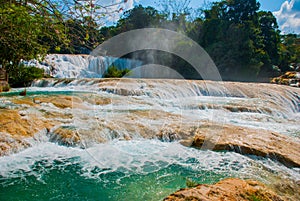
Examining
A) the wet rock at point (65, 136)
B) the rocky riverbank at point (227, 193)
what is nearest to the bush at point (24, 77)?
the wet rock at point (65, 136)

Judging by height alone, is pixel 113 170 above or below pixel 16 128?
below

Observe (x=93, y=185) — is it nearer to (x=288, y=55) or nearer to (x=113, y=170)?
(x=113, y=170)

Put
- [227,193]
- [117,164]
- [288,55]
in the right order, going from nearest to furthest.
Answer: [227,193] → [117,164] → [288,55]

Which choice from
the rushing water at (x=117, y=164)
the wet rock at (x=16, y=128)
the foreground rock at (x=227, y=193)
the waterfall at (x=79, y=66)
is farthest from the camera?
the waterfall at (x=79, y=66)

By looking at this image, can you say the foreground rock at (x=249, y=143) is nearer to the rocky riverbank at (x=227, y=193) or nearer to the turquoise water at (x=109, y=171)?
the turquoise water at (x=109, y=171)

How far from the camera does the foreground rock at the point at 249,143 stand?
3520 millimetres

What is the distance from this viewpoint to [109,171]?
3088 mm

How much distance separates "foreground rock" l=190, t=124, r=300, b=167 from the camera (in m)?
3.52

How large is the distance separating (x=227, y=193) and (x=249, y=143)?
7.85 feet

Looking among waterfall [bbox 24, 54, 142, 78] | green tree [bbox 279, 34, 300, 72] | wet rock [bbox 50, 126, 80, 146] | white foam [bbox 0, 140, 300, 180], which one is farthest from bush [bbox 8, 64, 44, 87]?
green tree [bbox 279, 34, 300, 72]

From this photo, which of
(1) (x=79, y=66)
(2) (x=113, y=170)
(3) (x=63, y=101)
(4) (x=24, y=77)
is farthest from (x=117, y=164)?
(1) (x=79, y=66)

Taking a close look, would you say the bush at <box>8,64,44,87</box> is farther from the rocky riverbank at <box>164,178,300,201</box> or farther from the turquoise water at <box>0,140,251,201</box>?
the rocky riverbank at <box>164,178,300,201</box>

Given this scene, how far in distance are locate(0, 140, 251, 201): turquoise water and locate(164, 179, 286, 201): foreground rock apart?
2.50ft

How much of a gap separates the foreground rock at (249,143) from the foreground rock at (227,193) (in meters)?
1.71
